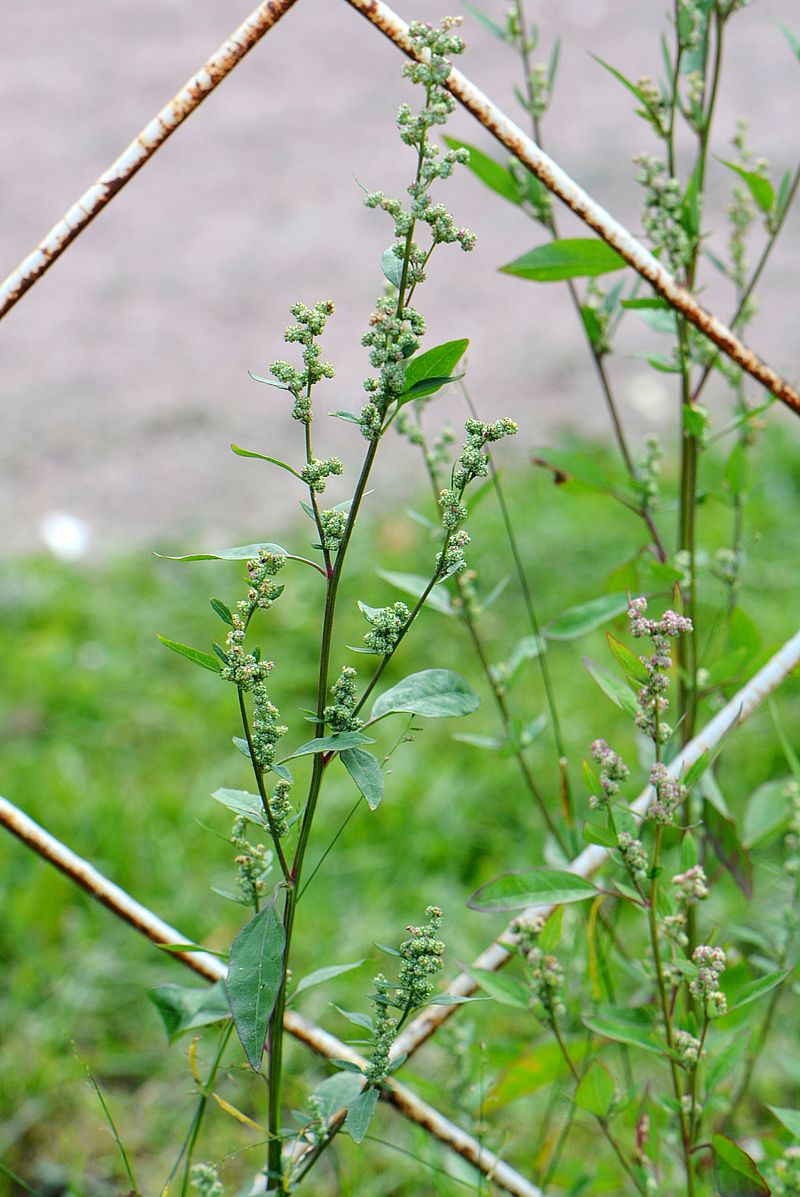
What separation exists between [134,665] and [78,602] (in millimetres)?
279

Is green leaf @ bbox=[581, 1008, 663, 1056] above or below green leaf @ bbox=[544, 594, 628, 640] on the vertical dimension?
below

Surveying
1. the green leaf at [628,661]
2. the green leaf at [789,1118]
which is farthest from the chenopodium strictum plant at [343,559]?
the green leaf at [789,1118]

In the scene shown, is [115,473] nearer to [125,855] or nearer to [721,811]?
[125,855]

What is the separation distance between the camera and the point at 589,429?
11.5 feet

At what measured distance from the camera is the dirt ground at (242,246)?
347 cm

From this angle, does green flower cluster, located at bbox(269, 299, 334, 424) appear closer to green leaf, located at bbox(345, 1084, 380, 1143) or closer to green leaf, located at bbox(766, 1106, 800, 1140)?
green leaf, located at bbox(345, 1084, 380, 1143)

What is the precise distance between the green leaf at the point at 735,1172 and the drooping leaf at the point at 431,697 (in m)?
0.40

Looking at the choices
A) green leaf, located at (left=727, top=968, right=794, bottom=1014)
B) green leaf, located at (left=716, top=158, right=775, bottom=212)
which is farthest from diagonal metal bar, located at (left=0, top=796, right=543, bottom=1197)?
green leaf, located at (left=716, top=158, right=775, bottom=212)

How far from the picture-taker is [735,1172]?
35.4 inches

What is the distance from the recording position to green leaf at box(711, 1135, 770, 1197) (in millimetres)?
871

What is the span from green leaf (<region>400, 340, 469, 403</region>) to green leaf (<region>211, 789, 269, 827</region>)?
0.93ft

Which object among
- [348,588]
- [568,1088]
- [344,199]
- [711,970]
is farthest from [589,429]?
[711,970]

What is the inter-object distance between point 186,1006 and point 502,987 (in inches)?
10.3

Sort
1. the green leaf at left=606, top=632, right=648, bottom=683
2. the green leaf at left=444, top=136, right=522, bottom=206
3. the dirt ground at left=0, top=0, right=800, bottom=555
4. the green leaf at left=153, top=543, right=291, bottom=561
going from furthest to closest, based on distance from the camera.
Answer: the dirt ground at left=0, top=0, right=800, bottom=555, the green leaf at left=444, top=136, right=522, bottom=206, the green leaf at left=606, top=632, right=648, bottom=683, the green leaf at left=153, top=543, right=291, bottom=561
